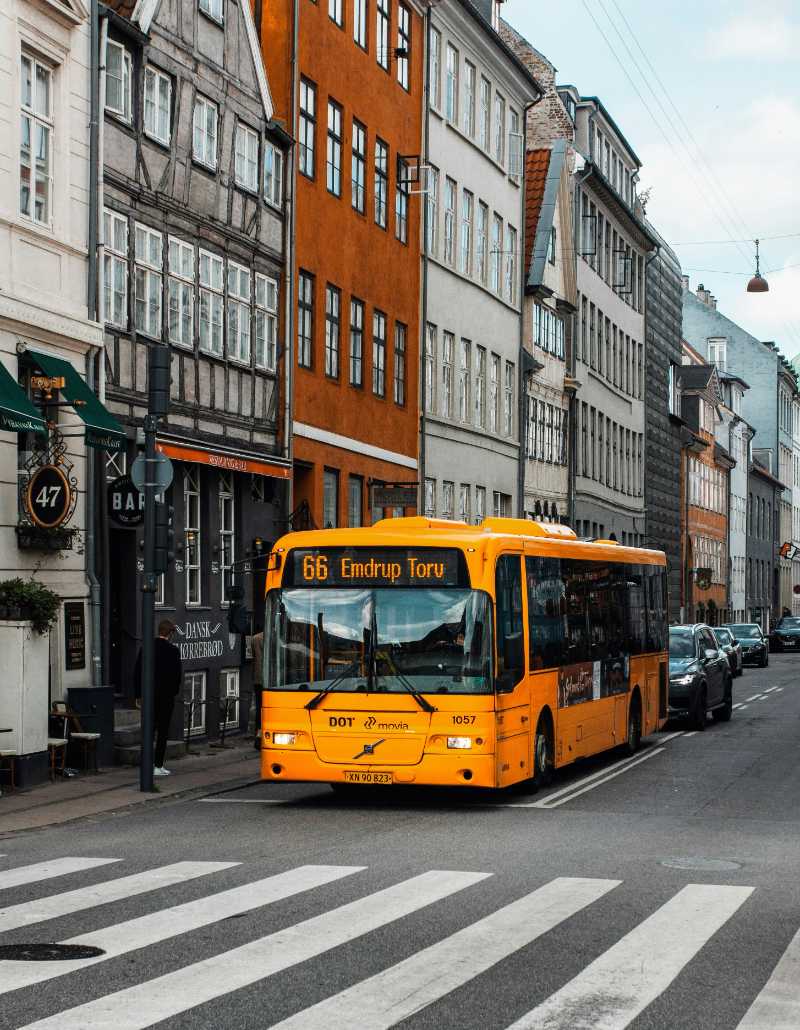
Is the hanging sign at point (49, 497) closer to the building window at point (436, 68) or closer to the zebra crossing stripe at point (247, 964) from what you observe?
the zebra crossing stripe at point (247, 964)

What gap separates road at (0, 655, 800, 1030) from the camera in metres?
8.19

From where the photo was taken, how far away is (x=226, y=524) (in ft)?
94.3

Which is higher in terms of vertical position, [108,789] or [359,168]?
[359,168]

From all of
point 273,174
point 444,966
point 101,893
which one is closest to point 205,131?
point 273,174

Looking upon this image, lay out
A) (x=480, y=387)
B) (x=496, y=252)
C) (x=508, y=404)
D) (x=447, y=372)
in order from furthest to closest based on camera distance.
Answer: (x=508, y=404)
(x=496, y=252)
(x=480, y=387)
(x=447, y=372)

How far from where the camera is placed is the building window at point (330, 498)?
113 feet

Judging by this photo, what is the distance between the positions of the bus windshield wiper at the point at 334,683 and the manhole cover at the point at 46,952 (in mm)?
7830

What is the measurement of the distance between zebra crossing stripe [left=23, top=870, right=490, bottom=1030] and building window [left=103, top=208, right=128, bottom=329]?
13.6 meters

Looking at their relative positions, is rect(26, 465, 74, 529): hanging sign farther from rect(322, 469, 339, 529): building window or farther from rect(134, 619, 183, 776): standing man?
rect(322, 469, 339, 529): building window

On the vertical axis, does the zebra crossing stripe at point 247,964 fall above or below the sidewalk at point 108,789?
above

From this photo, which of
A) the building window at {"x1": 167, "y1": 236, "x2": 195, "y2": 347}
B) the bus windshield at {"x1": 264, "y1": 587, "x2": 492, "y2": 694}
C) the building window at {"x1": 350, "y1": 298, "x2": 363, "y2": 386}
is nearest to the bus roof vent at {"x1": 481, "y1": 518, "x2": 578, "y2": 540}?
the bus windshield at {"x1": 264, "y1": 587, "x2": 492, "y2": 694}

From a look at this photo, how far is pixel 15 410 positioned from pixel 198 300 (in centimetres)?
875

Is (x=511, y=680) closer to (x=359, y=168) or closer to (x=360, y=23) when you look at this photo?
(x=359, y=168)

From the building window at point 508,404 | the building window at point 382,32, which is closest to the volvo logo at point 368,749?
the building window at point 382,32
